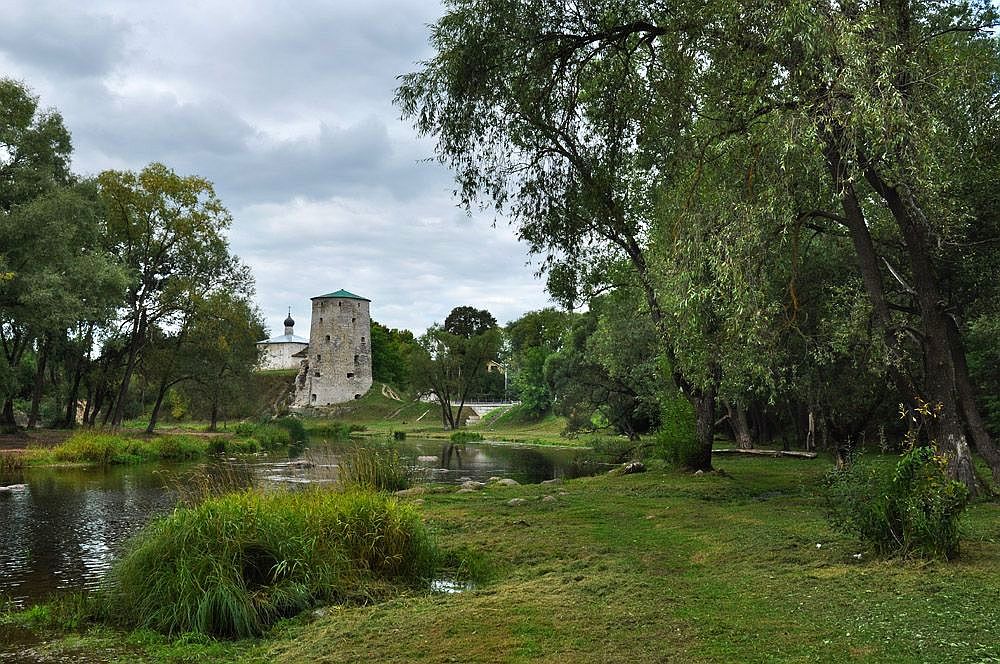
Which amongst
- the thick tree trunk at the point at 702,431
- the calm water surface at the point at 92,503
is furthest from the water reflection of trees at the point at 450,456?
→ the thick tree trunk at the point at 702,431

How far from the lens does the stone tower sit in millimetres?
83500

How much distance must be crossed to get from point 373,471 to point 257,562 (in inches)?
258

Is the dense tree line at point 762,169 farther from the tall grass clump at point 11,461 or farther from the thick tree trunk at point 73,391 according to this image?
the thick tree trunk at point 73,391

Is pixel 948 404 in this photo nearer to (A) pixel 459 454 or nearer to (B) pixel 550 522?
(B) pixel 550 522

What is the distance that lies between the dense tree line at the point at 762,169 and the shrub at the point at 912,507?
69.9 inches

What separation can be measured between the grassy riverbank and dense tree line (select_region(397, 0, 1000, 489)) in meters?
2.69

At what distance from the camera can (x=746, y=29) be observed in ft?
37.6

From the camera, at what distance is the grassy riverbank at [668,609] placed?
5.51 metres

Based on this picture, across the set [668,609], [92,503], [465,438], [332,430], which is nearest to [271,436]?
[465,438]

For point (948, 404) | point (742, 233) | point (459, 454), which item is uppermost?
point (742, 233)

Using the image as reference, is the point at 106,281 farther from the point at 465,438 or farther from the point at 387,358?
the point at 387,358

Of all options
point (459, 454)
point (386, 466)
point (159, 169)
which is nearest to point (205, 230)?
point (159, 169)

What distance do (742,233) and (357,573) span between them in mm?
7103

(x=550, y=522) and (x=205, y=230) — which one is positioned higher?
(x=205, y=230)
